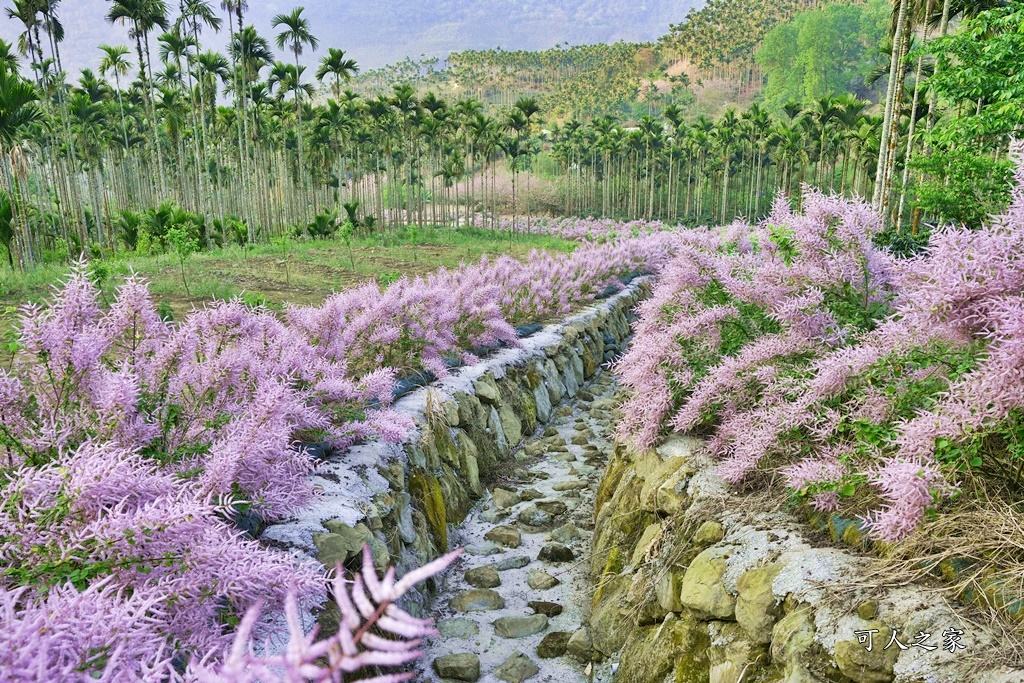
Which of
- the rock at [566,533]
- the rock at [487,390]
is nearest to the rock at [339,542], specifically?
the rock at [566,533]

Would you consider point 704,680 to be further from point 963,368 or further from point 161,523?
point 161,523

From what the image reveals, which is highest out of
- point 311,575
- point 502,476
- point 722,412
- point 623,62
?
point 623,62

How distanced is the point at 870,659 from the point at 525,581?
115 inches

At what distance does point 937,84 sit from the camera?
1326 centimetres

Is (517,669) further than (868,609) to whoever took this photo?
Yes

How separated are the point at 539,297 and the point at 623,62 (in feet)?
406

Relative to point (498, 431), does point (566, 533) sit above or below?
below

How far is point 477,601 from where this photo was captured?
179 inches

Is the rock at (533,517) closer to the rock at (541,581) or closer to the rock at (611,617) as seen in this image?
the rock at (541,581)

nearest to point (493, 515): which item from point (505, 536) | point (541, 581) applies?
point (505, 536)

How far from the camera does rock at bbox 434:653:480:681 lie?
3.72 m

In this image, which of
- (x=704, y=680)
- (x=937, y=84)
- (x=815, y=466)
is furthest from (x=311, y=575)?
(x=937, y=84)

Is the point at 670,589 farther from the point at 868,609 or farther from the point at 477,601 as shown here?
the point at 477,601

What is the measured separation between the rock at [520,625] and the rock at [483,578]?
435mm
